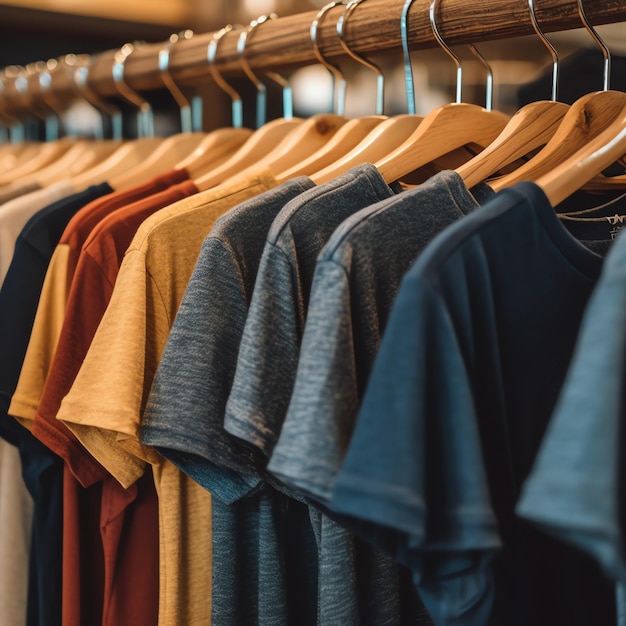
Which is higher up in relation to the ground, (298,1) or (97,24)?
(298,1)

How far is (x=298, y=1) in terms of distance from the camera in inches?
94.1

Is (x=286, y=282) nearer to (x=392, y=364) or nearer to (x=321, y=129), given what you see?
(x=392, y=364)

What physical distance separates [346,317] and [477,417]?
122 millimetres

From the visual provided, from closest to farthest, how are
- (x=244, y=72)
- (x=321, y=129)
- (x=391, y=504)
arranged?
(x=391, y=504) < (x=321, y=129) < (x=244, y=72)

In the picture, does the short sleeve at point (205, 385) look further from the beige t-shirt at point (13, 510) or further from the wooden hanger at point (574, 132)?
the beige t-shirt at point (13, 510)

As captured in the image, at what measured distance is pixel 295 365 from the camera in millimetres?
616

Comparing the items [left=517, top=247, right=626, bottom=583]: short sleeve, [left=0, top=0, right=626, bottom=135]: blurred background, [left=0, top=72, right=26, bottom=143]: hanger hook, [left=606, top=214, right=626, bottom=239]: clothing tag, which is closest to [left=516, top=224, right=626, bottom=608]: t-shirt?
[left=517, top=247, right=626, bottom=583]: short sleeve

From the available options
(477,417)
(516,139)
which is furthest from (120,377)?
(516,139)

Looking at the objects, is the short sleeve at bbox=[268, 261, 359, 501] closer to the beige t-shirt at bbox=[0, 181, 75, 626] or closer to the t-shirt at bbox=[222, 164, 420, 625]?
the t-shirt at bbox=[222, 164, 420, 625]

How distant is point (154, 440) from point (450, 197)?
323 mm

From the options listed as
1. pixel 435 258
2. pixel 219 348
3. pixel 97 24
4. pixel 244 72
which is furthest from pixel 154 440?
pixel 97 24

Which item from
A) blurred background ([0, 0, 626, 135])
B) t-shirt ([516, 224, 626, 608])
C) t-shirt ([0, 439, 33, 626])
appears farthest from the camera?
blurred background ([0, 0, 626, 135])

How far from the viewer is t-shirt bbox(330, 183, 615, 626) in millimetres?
450

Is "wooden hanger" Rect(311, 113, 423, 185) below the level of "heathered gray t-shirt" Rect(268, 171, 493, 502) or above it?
above
